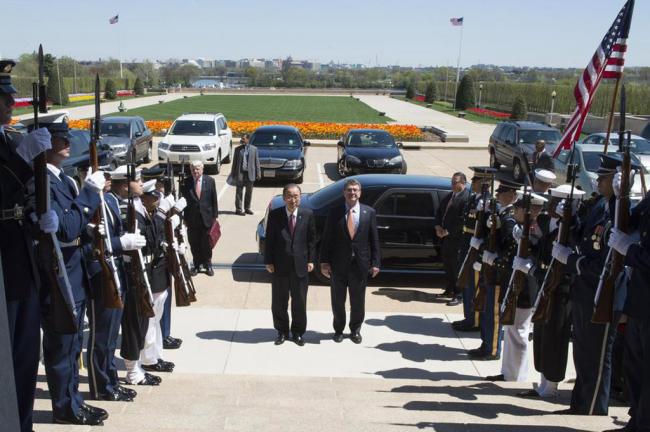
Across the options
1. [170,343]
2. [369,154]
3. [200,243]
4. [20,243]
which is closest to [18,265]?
[20,243]

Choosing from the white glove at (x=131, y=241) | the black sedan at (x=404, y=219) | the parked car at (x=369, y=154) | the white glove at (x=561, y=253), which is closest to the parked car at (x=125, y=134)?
the parked car at (x=369, y=154)

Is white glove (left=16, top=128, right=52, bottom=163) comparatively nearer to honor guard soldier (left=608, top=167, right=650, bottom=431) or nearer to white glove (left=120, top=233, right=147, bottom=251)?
white glove (left=120, top=233, right=147, bottom=251)

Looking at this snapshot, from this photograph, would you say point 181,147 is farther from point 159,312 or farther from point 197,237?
point 159,312

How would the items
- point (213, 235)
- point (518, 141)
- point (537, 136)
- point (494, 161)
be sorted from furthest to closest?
point (494, 161), point (537, 136), point (518, 141), point (213, 235)

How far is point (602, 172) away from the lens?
16.8 feet

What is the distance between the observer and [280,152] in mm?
18656

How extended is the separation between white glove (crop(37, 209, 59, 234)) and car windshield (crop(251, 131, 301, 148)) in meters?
15.5

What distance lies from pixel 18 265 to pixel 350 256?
4.20 meters

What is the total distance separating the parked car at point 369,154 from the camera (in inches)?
740

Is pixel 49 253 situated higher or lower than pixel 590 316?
higher

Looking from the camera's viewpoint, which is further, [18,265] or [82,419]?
[82,419]

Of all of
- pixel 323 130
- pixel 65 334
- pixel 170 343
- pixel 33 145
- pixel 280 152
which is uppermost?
pixel 33 145

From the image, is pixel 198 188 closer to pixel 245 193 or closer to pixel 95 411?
pixel 245 193

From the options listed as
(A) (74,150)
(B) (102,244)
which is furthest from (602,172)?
(A) (74,150)
